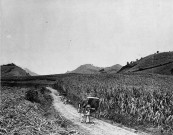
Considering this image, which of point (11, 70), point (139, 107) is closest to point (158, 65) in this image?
point (139, 107)

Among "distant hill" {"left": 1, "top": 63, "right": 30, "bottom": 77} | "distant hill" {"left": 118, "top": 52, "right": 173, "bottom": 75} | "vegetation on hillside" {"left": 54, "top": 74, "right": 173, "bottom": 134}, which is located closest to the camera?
"vegetation on hillside" {"left": 54, "top": 74, "right": 173, "bottom": 134}

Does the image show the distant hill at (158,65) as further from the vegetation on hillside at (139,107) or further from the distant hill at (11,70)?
the distant hill at (11,70)

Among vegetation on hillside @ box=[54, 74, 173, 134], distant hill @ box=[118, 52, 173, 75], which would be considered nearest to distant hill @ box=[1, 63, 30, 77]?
distant hill @ box=[118, 52, 173, 75]

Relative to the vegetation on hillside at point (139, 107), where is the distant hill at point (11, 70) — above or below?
above

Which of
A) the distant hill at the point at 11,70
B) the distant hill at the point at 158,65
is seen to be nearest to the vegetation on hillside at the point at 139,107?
the distant hill at the point at 158,65

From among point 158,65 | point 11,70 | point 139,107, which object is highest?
point 11,70

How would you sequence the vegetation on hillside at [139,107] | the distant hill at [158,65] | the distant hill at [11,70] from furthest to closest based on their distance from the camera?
1. the distant hill at [11,70]
2. the distant hill at [158,65]
3. the vegetation on hillside at [139,107]

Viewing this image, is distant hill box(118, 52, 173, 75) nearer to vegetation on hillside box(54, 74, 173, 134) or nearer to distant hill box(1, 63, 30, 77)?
vegetation on hillside box(54, 74, 173, 134)

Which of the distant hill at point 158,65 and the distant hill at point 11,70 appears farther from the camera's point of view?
the distant hill at point 11,70

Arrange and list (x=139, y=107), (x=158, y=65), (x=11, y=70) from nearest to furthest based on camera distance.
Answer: (x=139, y=107) < (x=158, y=65) < (x=11, y=70)

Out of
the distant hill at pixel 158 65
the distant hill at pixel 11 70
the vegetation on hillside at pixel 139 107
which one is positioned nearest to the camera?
the vegetation on hillside at pixel 139 107

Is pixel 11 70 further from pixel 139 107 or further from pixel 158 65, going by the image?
pixel 139 107

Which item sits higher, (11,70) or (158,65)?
(11,70)

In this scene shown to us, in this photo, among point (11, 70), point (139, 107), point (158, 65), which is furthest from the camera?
point (11, 70)
